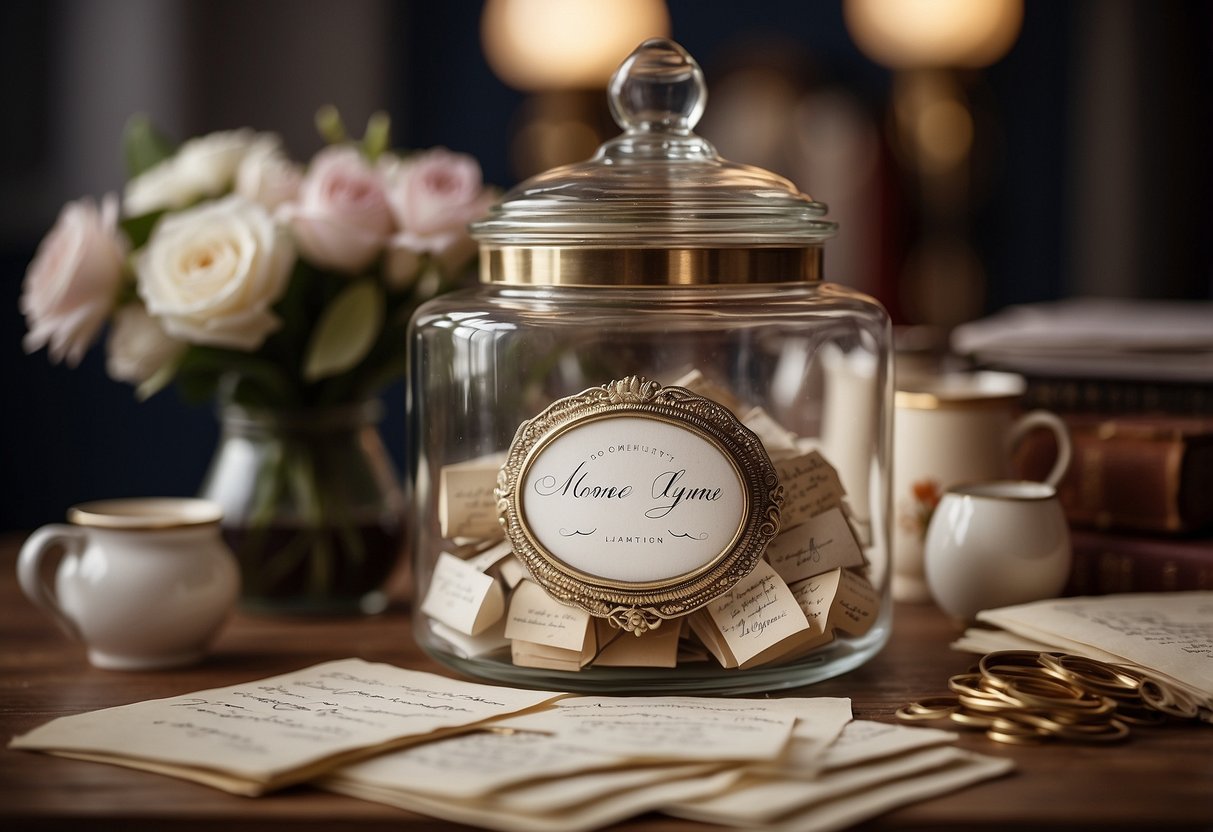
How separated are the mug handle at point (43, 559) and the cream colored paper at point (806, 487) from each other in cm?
53

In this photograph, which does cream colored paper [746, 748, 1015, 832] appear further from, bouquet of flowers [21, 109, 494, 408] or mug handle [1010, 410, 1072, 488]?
bouquet of flowers [21, 109, 494, 408]

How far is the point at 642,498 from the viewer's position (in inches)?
33.1

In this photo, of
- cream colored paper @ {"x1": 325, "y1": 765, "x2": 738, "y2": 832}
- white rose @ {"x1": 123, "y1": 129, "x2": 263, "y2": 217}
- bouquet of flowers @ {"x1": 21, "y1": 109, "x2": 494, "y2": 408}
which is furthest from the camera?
white rose @ {"x1": 123, "y1": 129, "x2": 263, "y2": 217}

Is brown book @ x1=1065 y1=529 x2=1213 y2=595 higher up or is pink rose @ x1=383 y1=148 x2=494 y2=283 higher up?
pink rose @ x1=383 y1=148 x2=494 y2=283

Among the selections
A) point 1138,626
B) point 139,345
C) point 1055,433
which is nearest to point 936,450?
point 1055,433

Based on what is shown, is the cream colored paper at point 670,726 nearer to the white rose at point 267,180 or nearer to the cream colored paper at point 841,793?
the cream colored paper at point 841,793

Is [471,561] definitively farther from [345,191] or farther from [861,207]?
[861,207]

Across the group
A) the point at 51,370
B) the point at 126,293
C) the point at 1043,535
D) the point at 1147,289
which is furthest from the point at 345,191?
the point at 1147,289

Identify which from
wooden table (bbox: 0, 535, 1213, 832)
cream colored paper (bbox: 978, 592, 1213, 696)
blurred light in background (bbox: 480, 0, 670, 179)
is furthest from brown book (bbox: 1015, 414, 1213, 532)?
blurred light in background (bbox: 480, 0, 670, 179)

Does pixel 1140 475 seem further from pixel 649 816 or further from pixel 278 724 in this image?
pixel 278 724

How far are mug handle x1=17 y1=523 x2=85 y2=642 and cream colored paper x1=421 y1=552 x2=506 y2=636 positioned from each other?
0.91 feet

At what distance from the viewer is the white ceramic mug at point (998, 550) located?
1025mm

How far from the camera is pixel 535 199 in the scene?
0.92 metres

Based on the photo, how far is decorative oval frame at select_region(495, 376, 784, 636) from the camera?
844 mm
